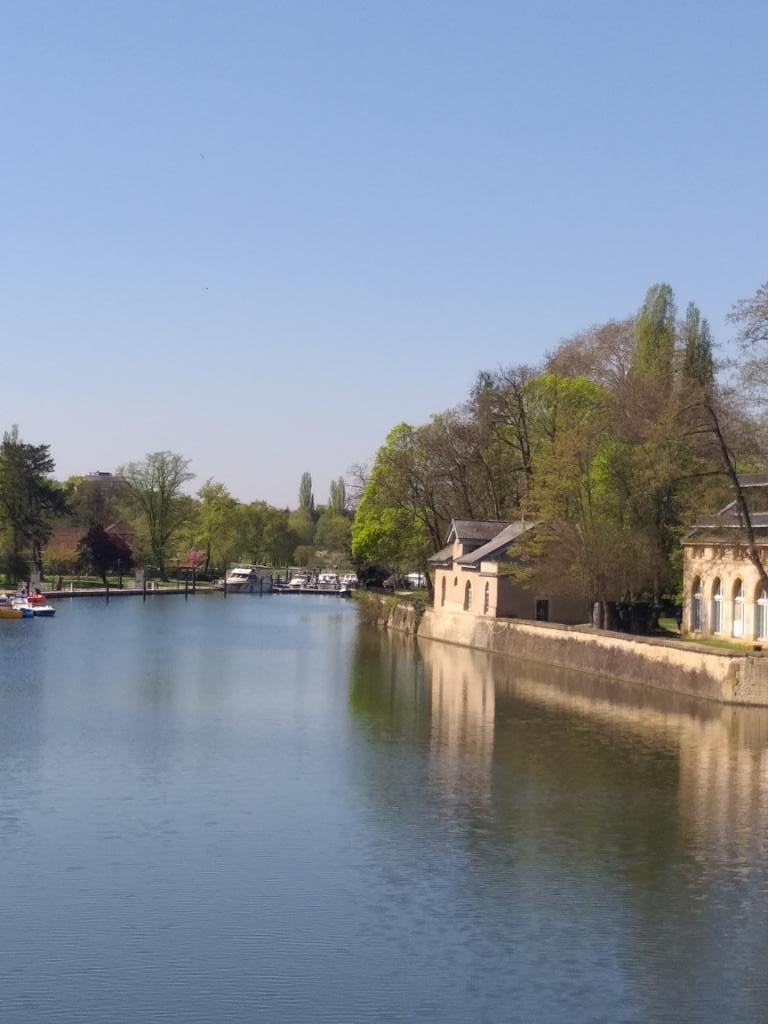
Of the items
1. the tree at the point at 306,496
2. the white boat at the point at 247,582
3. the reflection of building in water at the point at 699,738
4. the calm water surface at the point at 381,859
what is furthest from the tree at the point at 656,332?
the tree at the point at 306,496

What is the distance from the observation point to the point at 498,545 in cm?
6438

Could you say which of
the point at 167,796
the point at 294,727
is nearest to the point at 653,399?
the point at 294,727

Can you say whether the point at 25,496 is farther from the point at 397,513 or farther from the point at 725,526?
the point at 725,526

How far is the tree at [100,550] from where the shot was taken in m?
117

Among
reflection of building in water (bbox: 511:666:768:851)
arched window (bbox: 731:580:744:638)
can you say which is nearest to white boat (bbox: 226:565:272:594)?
reflection of building in water (bbox: 511:666:768:851)

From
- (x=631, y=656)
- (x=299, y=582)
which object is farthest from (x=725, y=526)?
(x=299, y=582)

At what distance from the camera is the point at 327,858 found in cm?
2244

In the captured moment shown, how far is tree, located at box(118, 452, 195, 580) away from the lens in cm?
12356

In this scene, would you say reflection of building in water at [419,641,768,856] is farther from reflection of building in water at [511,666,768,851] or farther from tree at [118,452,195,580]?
tree at [118,452,195,580]

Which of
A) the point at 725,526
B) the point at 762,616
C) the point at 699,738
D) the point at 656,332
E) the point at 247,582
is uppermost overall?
the point at 656,332

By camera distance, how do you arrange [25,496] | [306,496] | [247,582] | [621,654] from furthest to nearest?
[306,496] → [247,582] → [25,496] → [621,654]

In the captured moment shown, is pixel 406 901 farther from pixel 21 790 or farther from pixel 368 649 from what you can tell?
pixel 368 649

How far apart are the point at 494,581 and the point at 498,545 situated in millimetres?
1776

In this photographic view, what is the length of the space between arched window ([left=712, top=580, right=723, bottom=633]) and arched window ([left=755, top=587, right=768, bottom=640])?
106 inches
